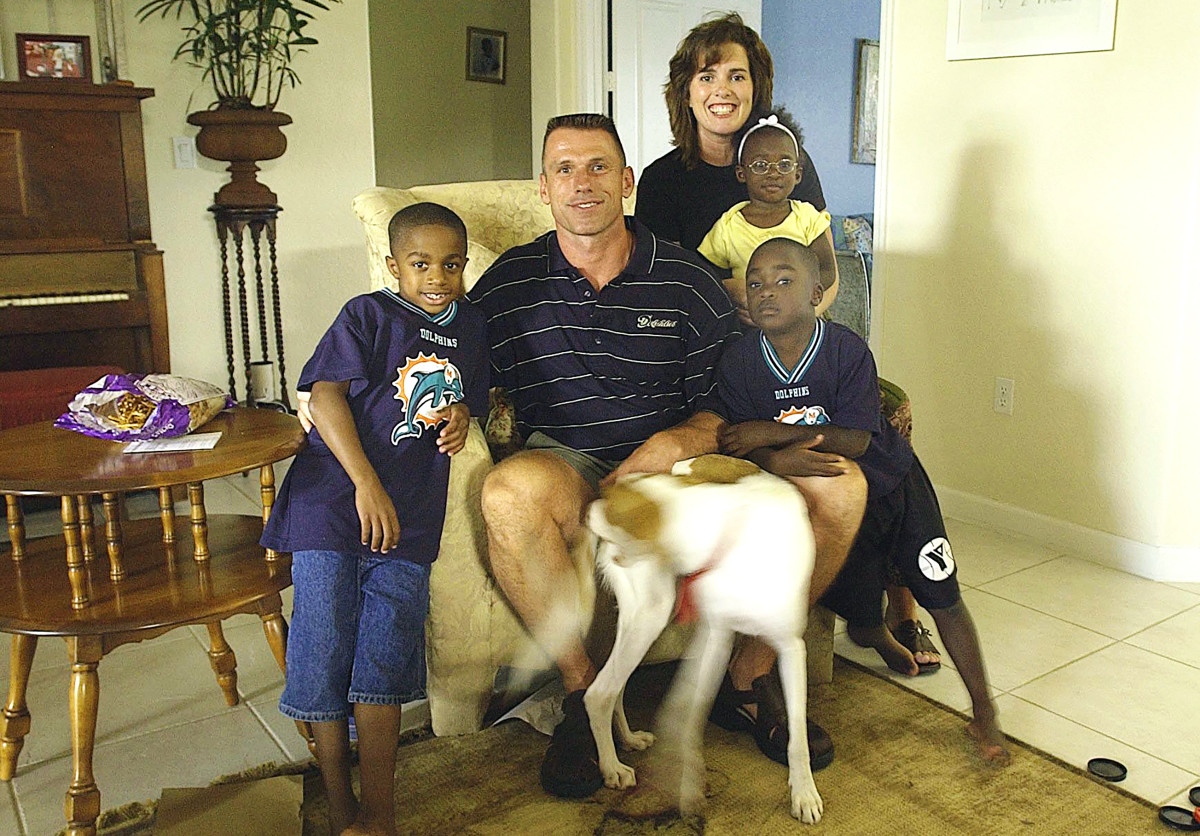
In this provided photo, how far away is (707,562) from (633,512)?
0.13 m

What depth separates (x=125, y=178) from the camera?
3.62 metres

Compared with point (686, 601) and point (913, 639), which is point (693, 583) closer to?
point (686, 601)

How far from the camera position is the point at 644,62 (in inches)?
188

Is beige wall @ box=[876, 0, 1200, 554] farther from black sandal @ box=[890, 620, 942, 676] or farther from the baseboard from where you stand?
black sandal @ box=[890, 620, 942, 676]

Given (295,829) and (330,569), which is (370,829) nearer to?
(295,829)

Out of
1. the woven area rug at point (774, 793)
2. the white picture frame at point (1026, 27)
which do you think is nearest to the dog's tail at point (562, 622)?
the woven area rug at point (774, 793)

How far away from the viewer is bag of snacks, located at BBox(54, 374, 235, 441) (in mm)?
1924

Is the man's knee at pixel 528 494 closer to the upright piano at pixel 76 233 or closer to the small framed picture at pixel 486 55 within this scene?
the upright piano at pixel 76 233

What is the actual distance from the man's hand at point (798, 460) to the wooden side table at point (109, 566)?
0.82 m

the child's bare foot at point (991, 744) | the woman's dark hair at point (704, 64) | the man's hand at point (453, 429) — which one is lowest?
the child's bare foot at point (991, 744)

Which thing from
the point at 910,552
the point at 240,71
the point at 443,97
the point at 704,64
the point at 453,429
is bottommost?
the point at 910,552

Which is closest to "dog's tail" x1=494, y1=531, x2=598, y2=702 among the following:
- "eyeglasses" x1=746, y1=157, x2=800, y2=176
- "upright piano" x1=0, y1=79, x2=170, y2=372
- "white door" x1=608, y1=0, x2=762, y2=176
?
"eyeglasses" x1=746, y1=157, x2=800, y2=176

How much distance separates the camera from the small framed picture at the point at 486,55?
625cm

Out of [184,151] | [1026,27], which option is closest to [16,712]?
[184,151]
